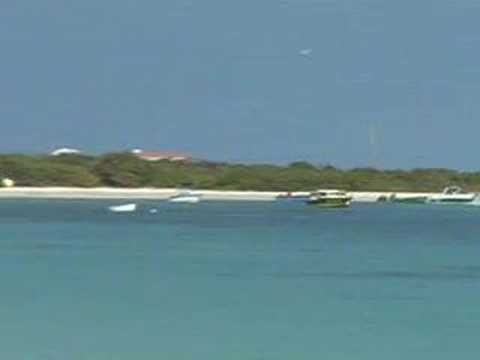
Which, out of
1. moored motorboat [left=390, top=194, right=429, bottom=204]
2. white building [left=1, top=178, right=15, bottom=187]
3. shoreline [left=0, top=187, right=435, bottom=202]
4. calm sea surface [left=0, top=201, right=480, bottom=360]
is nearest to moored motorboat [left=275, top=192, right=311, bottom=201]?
shoreline [left=0, top=187, right=435, bottom=202]

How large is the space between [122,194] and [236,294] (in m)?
95.8

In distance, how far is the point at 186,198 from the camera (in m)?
126

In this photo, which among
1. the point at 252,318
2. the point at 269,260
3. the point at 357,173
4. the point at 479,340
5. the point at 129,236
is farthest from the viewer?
the point at 357,173

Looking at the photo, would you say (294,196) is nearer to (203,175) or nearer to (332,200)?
(203,175)

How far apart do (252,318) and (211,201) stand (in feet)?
328

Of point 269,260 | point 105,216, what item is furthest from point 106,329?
point 105,216

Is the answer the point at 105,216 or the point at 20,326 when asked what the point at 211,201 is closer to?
the point at 105,216

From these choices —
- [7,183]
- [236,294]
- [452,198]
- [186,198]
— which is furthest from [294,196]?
[236,294]

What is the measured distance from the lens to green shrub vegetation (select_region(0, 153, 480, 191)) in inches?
5261

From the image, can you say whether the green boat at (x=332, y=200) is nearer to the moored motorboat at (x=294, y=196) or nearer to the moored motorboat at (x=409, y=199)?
the moored motorboat at (x=294, y=196)

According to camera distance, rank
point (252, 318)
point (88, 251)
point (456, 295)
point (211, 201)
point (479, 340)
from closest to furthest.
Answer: point (479, 340) < point (252, 318) < point (456, 295) < point (88, 251) < point (211, 201)

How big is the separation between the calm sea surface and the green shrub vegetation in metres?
61.7

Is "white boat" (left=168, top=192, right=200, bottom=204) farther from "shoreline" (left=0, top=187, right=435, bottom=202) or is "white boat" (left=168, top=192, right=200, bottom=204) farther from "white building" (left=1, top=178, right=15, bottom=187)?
"white building" (left=1, top=178, right=15, bottom=187)

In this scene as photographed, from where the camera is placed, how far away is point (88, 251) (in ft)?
174
